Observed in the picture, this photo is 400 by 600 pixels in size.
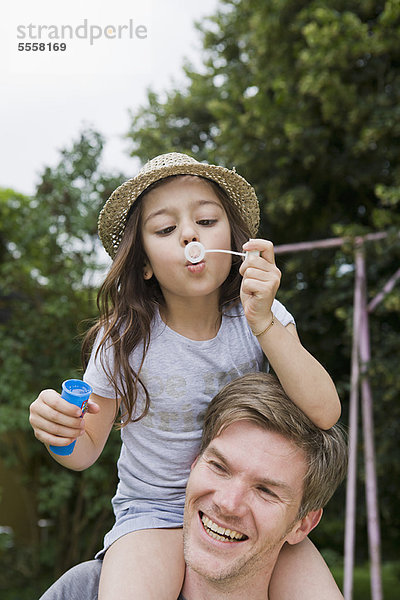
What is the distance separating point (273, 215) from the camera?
328 inches

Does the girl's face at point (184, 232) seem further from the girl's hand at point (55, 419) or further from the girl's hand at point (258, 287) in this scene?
the girl's hand at point (55, 419)

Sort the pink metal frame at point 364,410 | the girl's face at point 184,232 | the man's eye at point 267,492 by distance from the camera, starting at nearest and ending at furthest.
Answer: the man's eye at point 267,492
the girl's face at point 184,232
the pink metal frame at point 364,410

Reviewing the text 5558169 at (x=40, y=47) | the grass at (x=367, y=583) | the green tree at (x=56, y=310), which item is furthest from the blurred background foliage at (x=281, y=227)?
the text 5558169 at (x=40, y=47)

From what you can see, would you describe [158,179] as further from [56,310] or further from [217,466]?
[56,310]

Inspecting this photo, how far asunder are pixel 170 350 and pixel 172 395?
13cm

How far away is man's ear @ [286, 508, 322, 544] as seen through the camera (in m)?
1.77

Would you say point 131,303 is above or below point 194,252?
below

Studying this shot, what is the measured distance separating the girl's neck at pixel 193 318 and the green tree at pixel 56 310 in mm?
4702

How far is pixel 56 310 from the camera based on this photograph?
22.4 ft

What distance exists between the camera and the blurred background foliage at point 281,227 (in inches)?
272

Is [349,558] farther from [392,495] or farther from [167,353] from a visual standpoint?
[167,353]

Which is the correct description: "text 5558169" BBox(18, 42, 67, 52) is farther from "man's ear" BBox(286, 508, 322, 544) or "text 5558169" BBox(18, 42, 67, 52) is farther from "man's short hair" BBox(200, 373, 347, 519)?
"man's ear" BBox(286, 508, 322, 544)

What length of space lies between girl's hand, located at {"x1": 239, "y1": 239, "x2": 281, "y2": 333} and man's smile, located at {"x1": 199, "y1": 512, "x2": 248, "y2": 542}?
1.66 ft

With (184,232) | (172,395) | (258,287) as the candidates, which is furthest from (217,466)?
(184,232)
